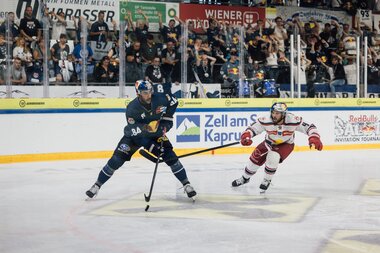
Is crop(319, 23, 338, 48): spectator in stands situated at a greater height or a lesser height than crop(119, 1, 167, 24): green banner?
lesser

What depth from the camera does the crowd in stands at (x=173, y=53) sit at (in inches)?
461

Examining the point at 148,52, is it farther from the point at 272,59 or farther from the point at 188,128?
the point at 272,59

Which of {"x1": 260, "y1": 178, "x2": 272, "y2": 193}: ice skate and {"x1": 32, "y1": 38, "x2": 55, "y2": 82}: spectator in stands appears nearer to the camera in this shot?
{"x1": 260, "y1": 178, "x2": 272, "y2": 193}: ice skate

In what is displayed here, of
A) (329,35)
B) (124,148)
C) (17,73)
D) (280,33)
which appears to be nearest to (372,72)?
(329,35)

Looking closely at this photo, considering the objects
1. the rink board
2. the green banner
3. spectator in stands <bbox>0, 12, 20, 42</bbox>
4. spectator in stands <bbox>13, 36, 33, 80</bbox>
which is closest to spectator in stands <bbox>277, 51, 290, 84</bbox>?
the rink board

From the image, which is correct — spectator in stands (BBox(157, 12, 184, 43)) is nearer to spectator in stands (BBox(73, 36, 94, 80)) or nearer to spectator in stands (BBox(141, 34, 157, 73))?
spectator in stands (BBox(141, 34, 157, 73))

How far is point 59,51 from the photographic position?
38.9 feet

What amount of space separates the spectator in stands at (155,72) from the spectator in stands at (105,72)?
2.23ft

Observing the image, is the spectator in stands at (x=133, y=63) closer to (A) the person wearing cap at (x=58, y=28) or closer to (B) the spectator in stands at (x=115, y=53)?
(B) the spectator in stands at (x=115, y=53)

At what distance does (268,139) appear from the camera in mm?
8555

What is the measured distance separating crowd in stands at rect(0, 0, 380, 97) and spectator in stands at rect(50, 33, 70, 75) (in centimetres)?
2

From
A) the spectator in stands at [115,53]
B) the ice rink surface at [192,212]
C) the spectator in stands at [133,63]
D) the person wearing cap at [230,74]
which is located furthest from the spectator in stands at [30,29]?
the person wearing cap at [230,74]

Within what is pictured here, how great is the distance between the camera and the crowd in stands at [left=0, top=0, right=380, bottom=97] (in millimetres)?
11711

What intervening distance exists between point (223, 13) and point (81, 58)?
5.84 m
